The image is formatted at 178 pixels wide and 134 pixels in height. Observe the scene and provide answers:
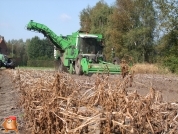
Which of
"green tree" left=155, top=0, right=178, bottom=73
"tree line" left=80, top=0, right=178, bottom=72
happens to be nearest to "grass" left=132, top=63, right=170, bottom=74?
"green tree" left=155, top=0, right=178, bottom=73

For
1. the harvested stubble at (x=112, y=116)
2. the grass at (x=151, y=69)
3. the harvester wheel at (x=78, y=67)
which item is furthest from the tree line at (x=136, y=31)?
the harvested stubble at (x=112, y=116)

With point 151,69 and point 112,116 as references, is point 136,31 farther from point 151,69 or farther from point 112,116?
point 112,116

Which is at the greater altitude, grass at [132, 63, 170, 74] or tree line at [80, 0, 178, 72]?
tree line at [80, 0, 178, 72]

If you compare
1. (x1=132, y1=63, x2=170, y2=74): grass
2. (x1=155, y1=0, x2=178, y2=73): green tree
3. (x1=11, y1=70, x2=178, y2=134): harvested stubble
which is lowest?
(x1=11, y1=70, x2=178, y2=134): harvested stubble

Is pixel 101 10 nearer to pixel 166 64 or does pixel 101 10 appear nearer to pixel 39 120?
pixel 166 64

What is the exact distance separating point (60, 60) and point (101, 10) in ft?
132

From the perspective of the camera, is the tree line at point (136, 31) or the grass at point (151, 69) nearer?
the grass at point (151, 69)

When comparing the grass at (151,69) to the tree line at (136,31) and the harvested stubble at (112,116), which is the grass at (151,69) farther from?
the harvested stubble at (112,116)

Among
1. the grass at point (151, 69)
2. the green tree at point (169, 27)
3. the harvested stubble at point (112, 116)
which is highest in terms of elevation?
the green tree at point (169, 27)

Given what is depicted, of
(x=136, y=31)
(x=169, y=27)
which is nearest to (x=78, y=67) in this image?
(x=169, y=27)

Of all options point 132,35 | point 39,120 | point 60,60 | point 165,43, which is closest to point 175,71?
point 165,43

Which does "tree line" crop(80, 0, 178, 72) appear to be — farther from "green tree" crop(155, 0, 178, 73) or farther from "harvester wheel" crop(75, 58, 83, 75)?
"harvester wheel" crop(75, 58, 83, 75)

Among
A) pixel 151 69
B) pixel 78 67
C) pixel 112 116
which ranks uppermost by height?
pixel 78 67

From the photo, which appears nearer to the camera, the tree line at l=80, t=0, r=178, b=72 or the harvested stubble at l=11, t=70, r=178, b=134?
the harvested stubble at l=11, t=70, r=178, b=134
